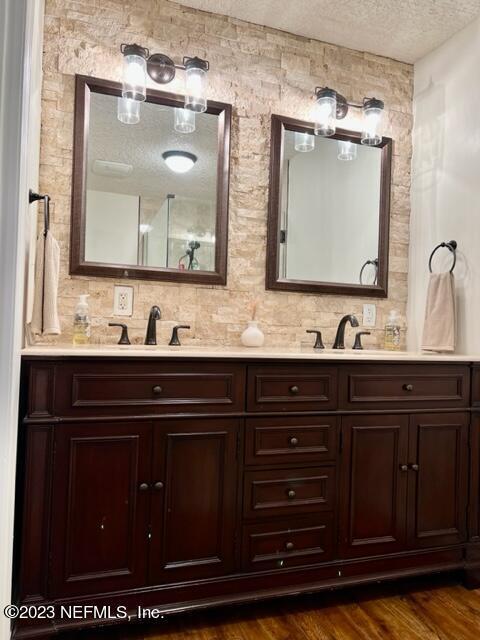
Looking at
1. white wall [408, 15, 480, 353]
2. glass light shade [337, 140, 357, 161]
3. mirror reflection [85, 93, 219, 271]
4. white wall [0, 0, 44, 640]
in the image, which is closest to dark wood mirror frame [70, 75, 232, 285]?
mirror reflection [85, 93, 219, 271]

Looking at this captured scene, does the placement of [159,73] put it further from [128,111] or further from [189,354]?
[189,354]

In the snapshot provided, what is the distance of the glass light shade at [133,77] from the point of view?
82.3 inches

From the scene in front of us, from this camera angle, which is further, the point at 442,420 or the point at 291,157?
the point at 291,157

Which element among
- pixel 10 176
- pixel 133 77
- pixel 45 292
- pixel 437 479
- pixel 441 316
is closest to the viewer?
pixel 10 176

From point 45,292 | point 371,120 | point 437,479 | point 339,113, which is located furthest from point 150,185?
point 437,479

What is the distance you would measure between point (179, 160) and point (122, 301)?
28.4 inches

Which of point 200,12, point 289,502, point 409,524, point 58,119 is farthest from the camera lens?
point 200,12

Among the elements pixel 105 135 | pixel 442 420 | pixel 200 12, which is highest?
pixel 200 12

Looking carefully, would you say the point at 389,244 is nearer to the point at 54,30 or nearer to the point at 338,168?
the point at 338,168

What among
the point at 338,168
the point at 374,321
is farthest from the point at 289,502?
the point at 338,168

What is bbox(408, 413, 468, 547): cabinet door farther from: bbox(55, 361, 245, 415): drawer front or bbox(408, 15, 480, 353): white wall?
bbox(55, 361, 245, 415): drawer front

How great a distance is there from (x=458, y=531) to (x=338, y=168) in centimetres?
183

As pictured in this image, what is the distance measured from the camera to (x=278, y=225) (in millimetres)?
2383

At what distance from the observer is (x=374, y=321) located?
2578mm
